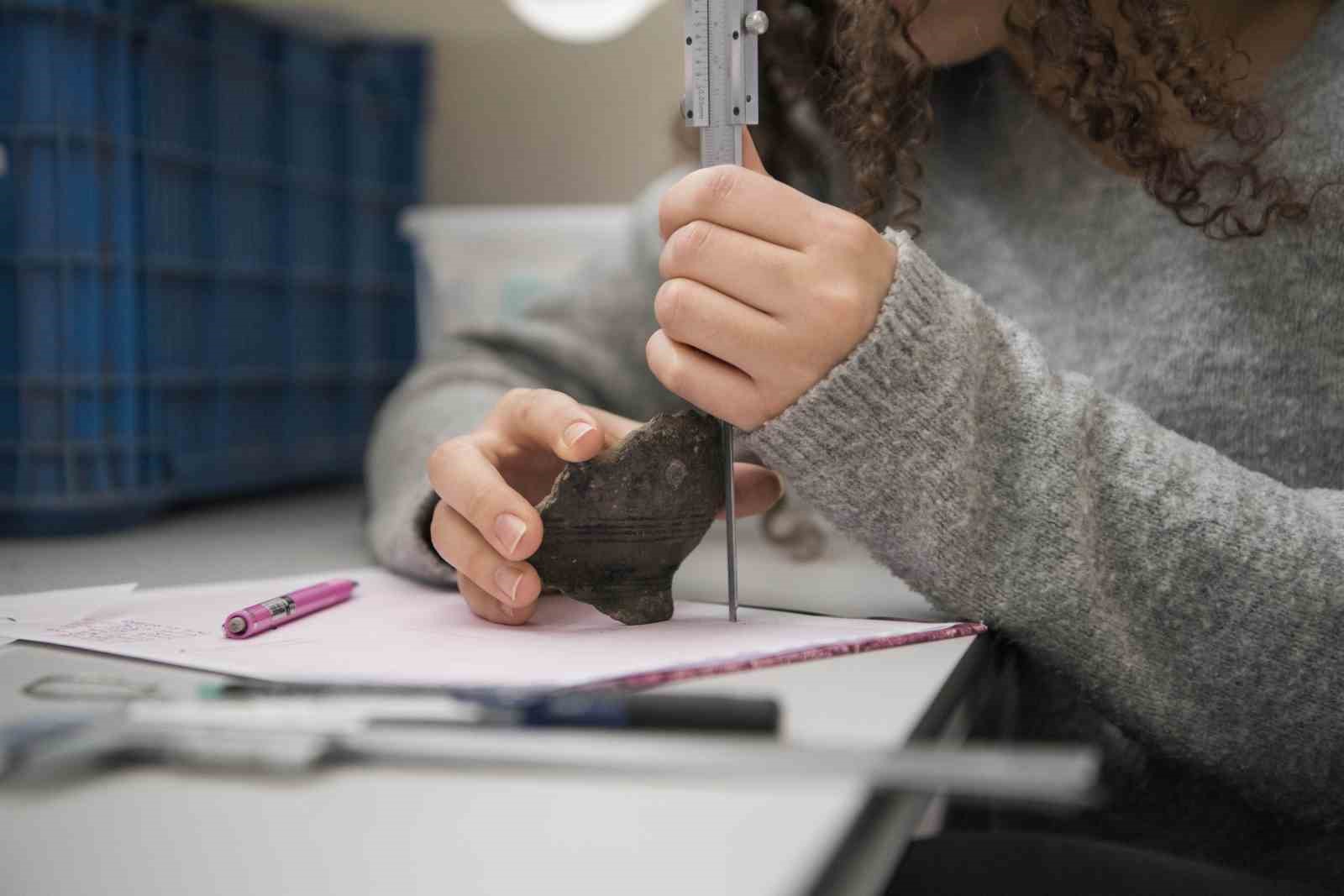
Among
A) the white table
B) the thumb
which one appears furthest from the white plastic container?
the white table

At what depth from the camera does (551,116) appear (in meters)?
1.35

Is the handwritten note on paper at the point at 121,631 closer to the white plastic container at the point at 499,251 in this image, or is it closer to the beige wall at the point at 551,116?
the white plastic container at the point at 499,251

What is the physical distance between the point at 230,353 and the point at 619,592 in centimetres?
69

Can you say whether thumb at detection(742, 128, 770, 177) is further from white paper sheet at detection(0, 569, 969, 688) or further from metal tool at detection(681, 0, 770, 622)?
white paper sheet at detection(0, 569, 969, 688)

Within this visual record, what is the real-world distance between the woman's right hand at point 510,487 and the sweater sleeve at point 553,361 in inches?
7.5

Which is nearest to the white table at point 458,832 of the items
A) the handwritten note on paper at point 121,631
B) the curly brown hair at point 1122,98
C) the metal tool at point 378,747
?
the metal tool at point 378,747

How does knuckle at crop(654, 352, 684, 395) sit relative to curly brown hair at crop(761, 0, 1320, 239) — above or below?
below

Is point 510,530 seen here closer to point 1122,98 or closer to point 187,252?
point 1122,98

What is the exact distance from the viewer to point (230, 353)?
1057 mm

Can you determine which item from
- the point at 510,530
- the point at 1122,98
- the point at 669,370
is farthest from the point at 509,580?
the point at 1122,98

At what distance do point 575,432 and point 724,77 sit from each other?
0.19 meters

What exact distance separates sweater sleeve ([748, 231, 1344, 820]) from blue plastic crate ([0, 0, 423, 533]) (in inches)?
25.8

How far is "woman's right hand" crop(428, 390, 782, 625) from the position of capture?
1.67ft

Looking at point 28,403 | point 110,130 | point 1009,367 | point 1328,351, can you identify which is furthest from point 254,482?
point 1328,351
